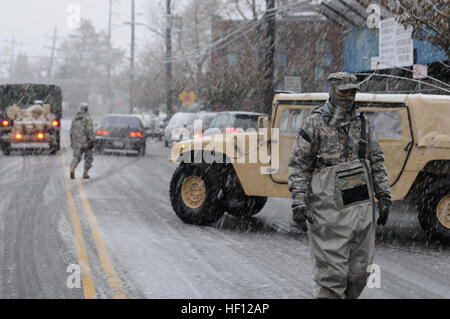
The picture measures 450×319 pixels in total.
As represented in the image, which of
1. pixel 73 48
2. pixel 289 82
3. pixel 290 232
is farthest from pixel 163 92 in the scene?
pixel 73 48

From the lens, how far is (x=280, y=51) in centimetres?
4931

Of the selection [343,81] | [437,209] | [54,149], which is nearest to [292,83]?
[54,149]

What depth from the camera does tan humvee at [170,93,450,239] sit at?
934 centimetres

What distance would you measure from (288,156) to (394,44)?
11.8m

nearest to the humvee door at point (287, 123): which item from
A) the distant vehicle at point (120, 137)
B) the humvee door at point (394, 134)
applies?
the humvee door at point (394, 134)

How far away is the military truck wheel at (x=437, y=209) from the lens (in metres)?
9.32

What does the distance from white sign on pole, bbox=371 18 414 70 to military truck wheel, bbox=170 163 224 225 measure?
993 centimetres

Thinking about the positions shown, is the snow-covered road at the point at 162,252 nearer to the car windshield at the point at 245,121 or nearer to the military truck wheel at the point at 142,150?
the car windshield at the point at 245,121

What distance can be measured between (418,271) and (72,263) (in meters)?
3.78

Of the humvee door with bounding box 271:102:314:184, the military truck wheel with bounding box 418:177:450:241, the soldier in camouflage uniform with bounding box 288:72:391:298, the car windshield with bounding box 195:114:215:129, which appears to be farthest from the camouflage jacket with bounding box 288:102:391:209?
the car windshield with bounding box 195:114:215:129

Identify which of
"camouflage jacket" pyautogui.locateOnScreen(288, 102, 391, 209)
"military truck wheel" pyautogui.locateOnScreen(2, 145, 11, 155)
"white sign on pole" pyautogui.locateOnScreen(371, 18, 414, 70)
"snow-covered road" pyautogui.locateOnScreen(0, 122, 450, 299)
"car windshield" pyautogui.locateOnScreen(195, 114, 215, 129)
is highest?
"white sign on pole" pyautogui.locateOnScreen(371, 18, 414, 70)

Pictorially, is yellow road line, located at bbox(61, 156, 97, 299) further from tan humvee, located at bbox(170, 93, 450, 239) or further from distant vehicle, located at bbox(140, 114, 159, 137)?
distant vehicle, located at bbox(140, 114, 159, 137)

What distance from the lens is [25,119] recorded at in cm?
2642

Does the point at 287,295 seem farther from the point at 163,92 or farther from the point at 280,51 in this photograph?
the point at 163,92
